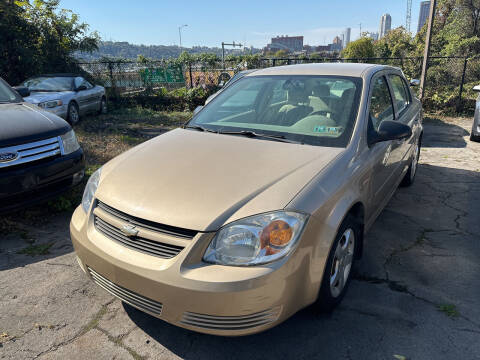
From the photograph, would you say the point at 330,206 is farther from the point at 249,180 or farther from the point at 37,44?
the point at 37,44

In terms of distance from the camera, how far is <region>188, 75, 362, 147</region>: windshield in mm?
2834

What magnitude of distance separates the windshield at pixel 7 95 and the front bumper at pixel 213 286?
150 inches

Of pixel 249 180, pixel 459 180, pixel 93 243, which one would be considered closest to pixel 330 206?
pixel 249 180

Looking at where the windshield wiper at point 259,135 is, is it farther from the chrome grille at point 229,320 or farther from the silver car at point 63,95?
the silver car at point 63,95

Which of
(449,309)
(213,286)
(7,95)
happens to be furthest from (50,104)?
(449,309)

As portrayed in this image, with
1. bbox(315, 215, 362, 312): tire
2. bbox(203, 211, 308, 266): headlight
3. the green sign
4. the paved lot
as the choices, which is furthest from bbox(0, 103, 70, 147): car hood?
the green sign

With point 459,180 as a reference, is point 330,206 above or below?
above

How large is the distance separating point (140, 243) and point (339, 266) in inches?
53.0

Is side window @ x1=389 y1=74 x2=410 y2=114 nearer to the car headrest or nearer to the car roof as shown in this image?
the car roof

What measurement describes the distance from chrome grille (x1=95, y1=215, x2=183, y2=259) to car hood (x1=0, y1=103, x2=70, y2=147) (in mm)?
1946

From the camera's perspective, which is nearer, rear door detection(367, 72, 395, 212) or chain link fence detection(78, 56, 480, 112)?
rear door detection(367, 72, 395, 212)

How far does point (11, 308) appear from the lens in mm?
2633

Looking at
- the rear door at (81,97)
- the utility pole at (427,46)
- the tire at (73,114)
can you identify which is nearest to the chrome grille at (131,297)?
the tire at (73,114)

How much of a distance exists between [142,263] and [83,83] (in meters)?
10.2
